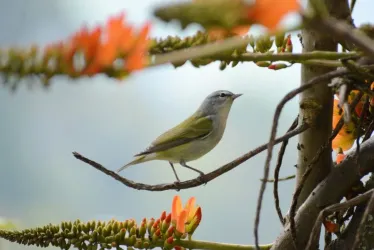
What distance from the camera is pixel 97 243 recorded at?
1.67ft

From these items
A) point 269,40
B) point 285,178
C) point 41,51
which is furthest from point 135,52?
point 285,178

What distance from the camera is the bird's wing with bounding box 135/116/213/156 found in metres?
1.66

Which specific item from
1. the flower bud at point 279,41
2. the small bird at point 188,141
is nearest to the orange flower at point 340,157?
the flower bud at point 279,41

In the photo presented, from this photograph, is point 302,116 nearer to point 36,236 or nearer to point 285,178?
point 285,178

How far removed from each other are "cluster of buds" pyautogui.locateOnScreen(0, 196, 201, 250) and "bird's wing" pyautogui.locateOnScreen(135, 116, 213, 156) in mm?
1051

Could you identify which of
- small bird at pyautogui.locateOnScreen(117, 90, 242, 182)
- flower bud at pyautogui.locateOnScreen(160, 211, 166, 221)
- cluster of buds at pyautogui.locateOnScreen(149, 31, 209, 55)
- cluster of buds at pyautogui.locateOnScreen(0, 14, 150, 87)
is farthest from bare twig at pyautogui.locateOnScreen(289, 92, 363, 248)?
small bird at pyautogui.locateOnScreen(117, 90, 242, 182)

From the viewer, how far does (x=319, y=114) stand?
58cm

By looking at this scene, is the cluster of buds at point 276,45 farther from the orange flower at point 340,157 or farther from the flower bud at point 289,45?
the orange flower at point 340,157

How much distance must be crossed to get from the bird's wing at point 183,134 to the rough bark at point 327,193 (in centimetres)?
106

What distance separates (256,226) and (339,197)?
Result: 8.0 inches

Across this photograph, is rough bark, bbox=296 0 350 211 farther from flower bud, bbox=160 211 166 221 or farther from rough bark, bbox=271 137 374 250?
flower bud, bbox=160 211 166 221

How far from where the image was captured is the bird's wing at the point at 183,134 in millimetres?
1655

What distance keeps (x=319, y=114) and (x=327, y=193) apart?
0.08 metres

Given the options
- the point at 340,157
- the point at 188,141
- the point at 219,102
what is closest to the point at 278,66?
the point at 340,157
